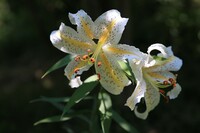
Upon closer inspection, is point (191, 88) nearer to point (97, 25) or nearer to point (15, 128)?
point (15, 128)

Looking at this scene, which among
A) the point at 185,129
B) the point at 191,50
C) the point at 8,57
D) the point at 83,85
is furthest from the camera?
the point at 8,57

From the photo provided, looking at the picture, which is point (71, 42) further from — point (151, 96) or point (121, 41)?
point (121, 41)

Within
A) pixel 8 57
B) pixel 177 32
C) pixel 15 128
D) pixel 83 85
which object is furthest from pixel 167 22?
pixel 83 85

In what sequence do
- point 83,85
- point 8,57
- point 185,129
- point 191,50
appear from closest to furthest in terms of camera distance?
point 83,85 → point 185,129 → point 191,50 → point 8,57

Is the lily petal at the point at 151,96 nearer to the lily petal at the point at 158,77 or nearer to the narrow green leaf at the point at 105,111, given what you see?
the lily petal at the point at 158,77

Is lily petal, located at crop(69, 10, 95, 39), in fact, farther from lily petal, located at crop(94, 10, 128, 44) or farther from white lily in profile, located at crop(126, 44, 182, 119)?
white lily in profile, located at crop(126, 44, 182, 119)

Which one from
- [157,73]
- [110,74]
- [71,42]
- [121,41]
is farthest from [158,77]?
[121,41]

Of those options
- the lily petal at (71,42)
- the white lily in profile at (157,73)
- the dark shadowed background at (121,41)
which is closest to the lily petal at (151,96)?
the white lily in profile at (157,73)
